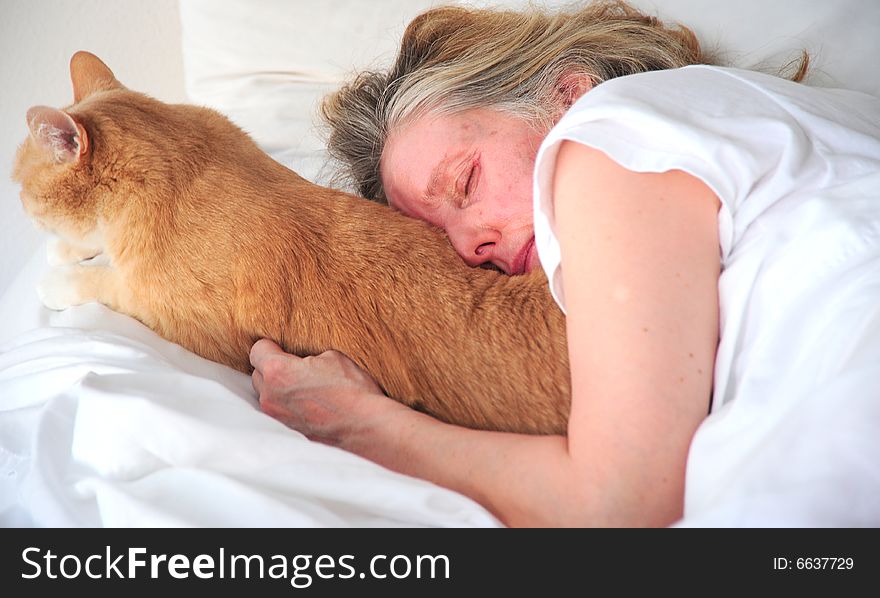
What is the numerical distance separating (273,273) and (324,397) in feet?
0.66

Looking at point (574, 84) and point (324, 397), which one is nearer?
point (324, 397)

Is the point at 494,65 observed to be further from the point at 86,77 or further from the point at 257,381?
the point at 86,77

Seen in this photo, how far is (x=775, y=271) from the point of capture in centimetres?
84

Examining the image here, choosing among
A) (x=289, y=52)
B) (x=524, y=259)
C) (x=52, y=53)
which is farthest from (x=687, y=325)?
(x=52, y=53)

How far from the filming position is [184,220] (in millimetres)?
1132

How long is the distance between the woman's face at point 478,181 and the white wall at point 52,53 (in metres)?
1.11

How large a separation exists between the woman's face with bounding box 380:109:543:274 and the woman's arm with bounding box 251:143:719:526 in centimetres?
28

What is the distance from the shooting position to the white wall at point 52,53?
5.74 ft

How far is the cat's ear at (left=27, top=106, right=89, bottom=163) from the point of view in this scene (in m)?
1.11

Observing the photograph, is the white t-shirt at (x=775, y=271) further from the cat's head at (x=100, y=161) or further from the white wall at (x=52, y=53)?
the white wall at (x=52, y=53)

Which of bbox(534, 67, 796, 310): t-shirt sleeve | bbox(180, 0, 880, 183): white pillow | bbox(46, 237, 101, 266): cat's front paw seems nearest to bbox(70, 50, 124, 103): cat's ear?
bbox(46, 237, 101, 266): cat's front paw

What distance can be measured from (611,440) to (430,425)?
0.26 meters

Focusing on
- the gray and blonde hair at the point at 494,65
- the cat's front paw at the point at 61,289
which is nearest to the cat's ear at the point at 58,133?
the cat's front paw at the point at 61,289

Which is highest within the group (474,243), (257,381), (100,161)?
(100,161)
